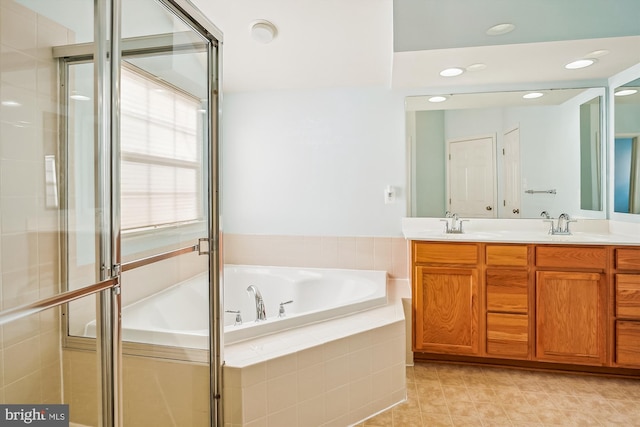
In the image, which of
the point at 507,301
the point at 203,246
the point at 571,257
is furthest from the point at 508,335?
the point at 203,246

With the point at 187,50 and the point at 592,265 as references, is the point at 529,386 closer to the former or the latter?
the point at 592,265

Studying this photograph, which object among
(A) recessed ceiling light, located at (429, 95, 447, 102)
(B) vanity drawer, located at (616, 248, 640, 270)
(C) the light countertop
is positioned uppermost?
(A) recessed ceiling light, located at (429, 95, 447, 102)

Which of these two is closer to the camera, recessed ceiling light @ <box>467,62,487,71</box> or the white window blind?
the white window blind

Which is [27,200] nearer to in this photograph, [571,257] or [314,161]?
[314,161]

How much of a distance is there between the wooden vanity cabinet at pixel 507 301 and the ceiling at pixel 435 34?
124 cm

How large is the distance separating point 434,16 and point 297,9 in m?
0.79

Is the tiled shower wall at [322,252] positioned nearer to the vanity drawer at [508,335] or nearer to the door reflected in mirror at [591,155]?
the vanity drawer at [508,335]

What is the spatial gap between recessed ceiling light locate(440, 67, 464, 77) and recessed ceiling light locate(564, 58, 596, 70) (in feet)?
2.29

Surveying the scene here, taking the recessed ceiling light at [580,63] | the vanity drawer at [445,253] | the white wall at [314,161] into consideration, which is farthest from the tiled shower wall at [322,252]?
the recessed ceiling light at [580,63]

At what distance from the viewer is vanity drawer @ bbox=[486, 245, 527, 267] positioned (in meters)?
2.49

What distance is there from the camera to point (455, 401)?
217 cm

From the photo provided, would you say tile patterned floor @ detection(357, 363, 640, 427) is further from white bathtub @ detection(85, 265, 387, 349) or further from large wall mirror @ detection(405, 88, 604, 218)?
large wall mirror @ detection(405, 88, 604, 218)

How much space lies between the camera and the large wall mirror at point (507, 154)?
288cm

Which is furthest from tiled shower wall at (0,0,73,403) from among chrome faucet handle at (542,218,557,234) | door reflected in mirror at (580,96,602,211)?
door reflected in mirror at (580,96,602,211)
